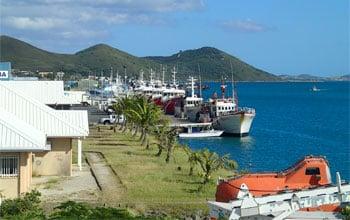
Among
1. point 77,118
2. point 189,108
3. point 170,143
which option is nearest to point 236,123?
point 189,108

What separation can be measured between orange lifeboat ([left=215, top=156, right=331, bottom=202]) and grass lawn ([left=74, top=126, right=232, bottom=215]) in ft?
6.88

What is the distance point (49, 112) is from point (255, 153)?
92.7 feet

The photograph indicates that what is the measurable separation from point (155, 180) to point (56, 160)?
4.48 m

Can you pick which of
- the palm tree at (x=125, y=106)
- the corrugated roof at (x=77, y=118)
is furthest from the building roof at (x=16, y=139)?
the palm tree at (x=125, y=106)

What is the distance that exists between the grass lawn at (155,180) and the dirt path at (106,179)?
275mm

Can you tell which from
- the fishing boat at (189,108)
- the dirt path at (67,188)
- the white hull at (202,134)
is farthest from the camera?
the fishing boat at (189,108)

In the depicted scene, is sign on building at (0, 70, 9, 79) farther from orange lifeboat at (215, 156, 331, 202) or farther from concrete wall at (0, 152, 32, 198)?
orange lifeboat at (215, 156, 331, 202)

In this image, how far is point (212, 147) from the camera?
63.1 meters

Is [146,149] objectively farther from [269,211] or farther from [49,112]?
[269,211]

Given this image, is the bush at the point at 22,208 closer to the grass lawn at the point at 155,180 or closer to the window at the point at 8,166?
the grass lawn at the point at 155,180

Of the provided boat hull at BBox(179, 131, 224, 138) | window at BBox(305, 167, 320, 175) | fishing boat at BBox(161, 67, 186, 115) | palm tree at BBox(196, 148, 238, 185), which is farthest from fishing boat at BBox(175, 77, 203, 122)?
window at BBox(305, 167, 320, 175)

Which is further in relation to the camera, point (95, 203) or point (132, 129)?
point (132, 129)

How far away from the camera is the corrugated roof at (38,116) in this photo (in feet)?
98.1

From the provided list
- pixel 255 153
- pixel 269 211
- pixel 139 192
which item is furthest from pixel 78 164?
pixel 255 153
